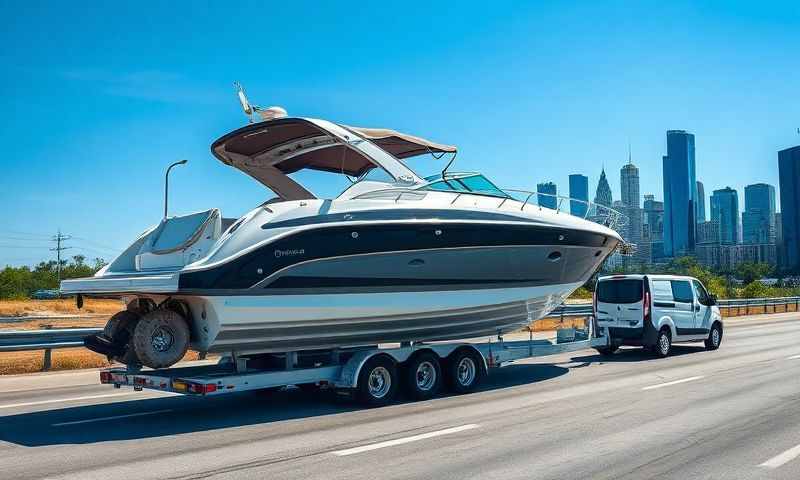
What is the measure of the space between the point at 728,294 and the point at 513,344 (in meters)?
46.2

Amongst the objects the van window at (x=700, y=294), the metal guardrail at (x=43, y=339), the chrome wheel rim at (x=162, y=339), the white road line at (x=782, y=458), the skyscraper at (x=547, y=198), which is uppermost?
the skyscraper at (x=547, y=198)

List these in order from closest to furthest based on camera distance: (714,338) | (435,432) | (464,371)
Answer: (435,432) → (464,371) → (714,338)

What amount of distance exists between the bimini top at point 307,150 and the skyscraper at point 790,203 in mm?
164154

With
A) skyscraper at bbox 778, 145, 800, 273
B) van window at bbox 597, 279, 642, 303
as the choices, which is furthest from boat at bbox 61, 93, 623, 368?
skyscraper at bbox 778, 145, 800, 273

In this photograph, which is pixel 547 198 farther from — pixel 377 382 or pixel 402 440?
pixel 402 440

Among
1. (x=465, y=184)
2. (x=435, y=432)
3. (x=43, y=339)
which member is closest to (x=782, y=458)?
(x=435, y=432)

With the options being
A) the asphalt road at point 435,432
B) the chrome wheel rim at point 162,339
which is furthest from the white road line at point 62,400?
→ the chrome wheel rim at point 162,339

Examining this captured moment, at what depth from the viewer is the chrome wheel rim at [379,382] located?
1084 centimetres

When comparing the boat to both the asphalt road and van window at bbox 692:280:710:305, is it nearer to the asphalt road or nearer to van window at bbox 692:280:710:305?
the asphalt road

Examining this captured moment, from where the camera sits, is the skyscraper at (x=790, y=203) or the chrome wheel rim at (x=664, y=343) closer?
the chrome wheel rim at (x=664, y=343)

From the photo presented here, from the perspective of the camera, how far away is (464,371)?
Result: 480 inches

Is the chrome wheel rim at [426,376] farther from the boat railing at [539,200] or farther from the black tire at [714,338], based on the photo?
the black tire at [714,338]

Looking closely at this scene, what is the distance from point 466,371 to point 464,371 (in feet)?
0.11

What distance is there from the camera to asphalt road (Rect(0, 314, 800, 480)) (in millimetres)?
6984
